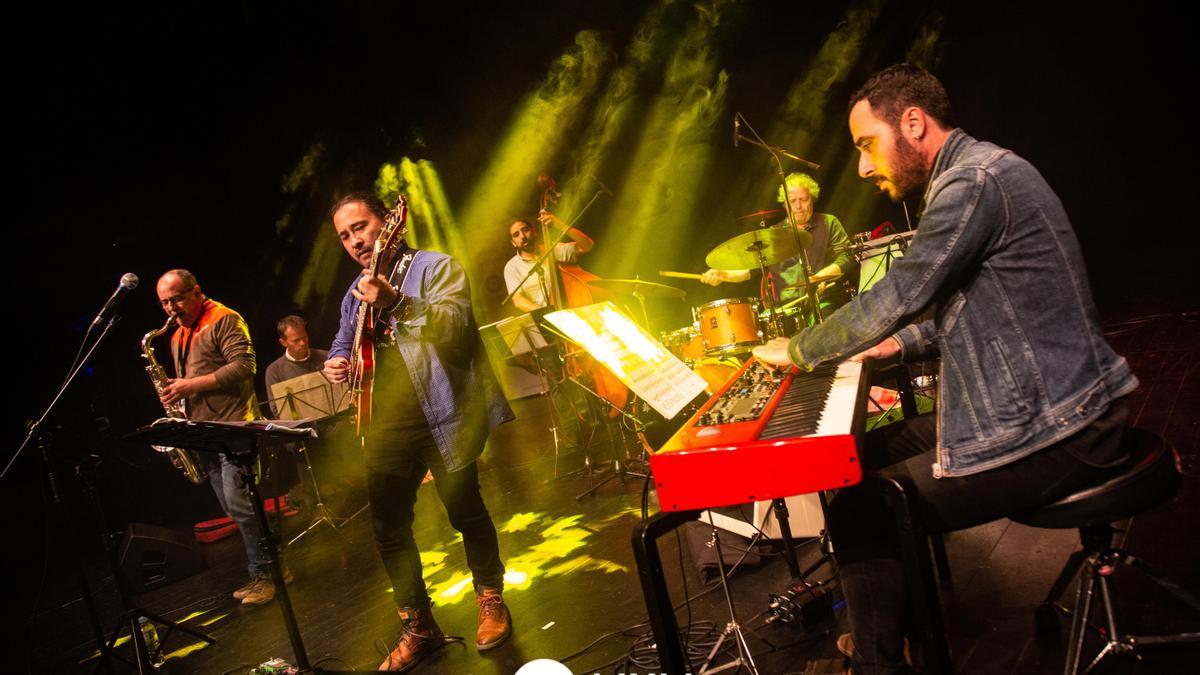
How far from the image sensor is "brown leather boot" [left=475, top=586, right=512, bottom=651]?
285 centimetres

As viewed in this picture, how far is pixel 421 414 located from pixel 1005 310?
7.77ft

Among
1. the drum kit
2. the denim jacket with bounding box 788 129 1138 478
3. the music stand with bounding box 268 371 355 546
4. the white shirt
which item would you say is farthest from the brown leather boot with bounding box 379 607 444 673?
the white shirt

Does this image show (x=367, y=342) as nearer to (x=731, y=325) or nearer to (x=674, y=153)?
(x=731, y=325)

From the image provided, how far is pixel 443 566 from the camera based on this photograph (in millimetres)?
4340

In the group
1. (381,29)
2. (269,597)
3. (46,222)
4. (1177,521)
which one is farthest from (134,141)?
(1177,521)

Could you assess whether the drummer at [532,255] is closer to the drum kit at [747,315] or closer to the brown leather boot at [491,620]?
the drum kit at [747,315]

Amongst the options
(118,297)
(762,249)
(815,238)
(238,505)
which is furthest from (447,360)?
(815,238)

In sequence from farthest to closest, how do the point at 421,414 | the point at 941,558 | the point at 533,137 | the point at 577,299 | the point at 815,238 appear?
the point at 533,137 < the point at 577,299 < the point at 815,238 < the point at 421,414 < the point at 941,558

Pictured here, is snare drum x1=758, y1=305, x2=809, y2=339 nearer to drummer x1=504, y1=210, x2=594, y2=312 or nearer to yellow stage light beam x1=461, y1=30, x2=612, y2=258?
drummer x1=504, y1=210, x2=594, y2=312

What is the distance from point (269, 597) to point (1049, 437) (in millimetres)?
4921

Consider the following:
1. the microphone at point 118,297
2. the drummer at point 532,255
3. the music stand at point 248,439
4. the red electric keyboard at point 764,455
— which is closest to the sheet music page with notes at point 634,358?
the red electric keyboard at point 764,455

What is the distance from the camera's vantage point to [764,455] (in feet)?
4.39

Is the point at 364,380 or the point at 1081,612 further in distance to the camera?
the point at 364,380

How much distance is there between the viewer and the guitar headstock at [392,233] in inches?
105
